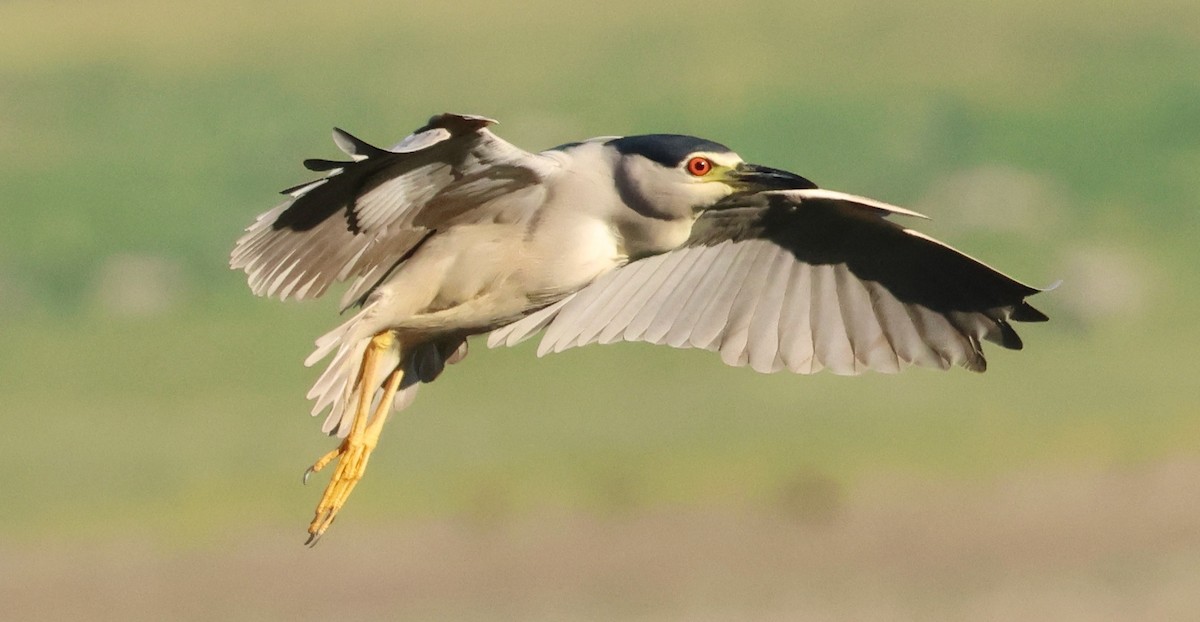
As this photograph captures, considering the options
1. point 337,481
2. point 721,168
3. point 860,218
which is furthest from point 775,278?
point 337,481

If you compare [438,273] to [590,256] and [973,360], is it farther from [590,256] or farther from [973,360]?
[973,360]

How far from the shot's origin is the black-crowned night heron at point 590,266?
4676mm

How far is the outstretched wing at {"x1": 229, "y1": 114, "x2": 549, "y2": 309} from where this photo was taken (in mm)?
4457

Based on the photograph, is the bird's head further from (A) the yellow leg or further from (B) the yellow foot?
(B) the yellow foot

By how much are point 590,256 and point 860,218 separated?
1.04 m

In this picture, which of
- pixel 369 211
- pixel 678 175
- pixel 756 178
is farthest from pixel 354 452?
pixel 756 178

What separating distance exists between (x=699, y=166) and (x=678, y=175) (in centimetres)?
6

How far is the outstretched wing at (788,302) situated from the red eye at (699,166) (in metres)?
0.78

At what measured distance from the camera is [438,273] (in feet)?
16.0

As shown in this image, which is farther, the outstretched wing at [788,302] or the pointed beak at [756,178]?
the outstretched wing at [788,302]

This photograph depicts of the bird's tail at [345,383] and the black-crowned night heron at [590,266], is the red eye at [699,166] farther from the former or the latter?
the bird's tail at [345,383]

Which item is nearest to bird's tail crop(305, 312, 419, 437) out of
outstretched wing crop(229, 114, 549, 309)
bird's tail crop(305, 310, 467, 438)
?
bird's tail crop(305, 310, 467, 438)

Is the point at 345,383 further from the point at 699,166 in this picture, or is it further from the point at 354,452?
the point at 699,166

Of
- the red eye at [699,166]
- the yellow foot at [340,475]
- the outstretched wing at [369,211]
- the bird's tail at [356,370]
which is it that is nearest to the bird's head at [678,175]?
the red eye at [699,166]
